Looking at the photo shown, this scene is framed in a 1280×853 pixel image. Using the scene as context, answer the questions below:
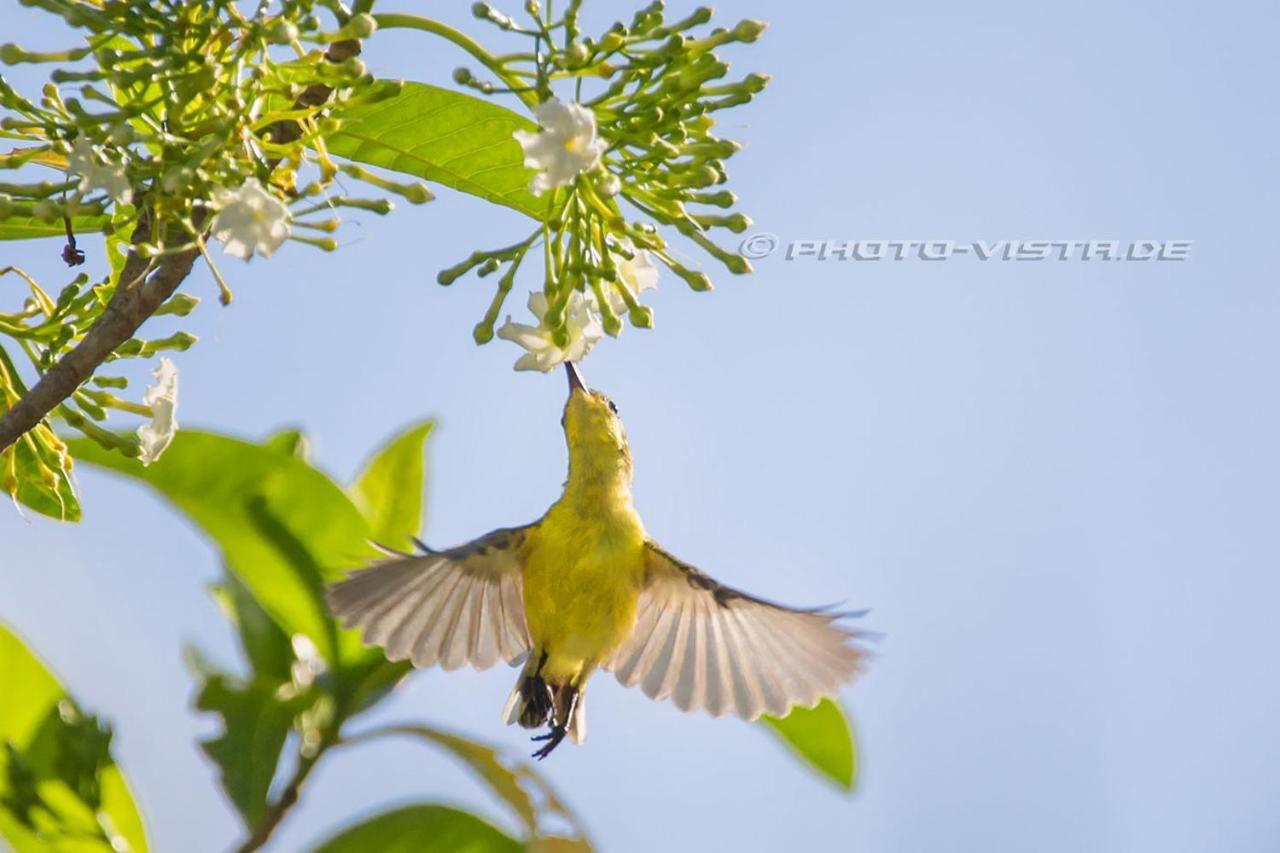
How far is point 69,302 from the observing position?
245 cm

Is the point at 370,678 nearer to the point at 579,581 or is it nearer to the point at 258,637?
the point at 258,637

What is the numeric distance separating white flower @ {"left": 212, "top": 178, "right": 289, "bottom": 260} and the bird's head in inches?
77.6

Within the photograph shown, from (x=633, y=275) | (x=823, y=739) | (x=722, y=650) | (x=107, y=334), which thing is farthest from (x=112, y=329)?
(x=823, y=739)

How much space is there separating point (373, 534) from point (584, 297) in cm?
184

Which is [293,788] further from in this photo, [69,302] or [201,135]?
[201,135]

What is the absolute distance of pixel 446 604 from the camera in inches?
167

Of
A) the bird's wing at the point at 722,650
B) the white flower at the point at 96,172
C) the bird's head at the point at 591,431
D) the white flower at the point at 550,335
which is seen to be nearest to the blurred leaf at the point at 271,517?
the bird's head at the point at 591,431

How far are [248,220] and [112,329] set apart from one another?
238 millimetres

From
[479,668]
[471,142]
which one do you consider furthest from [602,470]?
[471,142]

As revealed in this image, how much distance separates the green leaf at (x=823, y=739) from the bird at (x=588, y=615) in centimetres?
22

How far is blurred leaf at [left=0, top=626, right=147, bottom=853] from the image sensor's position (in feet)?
12.8

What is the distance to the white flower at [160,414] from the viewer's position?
2.58 metres

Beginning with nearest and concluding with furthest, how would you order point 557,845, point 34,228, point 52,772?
1. point 34,228
2. point 557,845
3. point 52,772

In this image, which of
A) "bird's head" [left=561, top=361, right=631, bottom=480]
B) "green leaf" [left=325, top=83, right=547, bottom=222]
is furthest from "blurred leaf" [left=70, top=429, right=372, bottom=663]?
"green leaf" [left=325, top=83, right=547, bottom=222]
